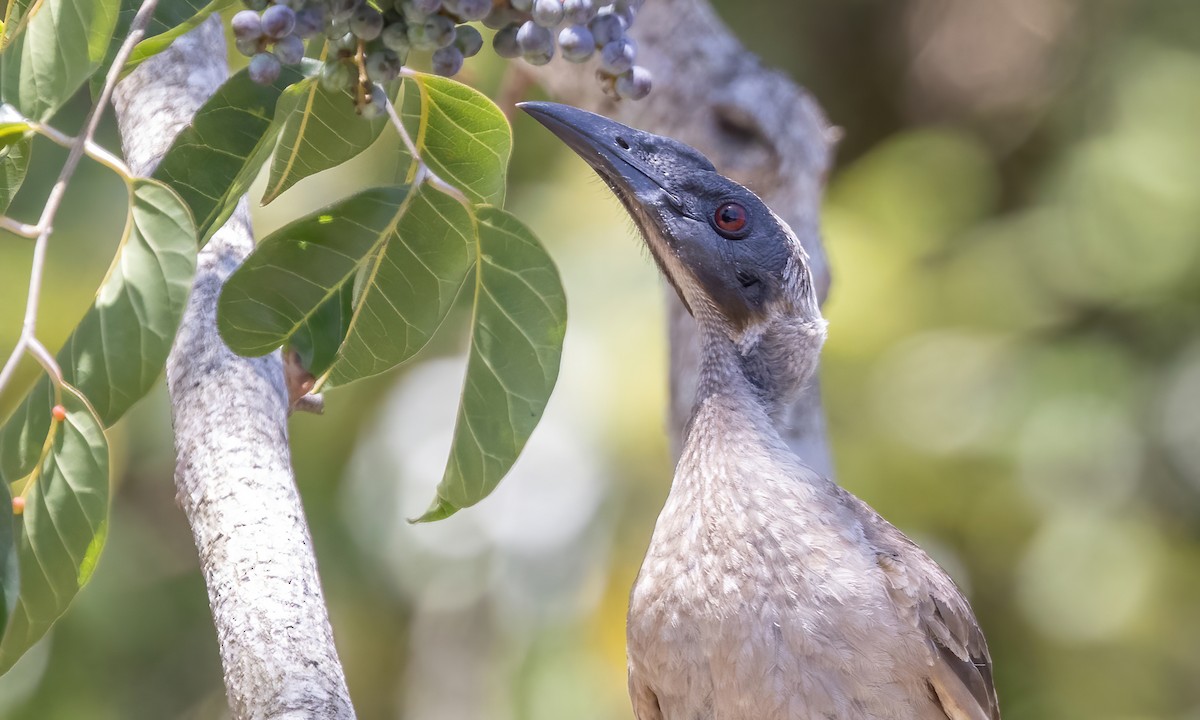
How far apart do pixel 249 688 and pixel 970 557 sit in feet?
16.0

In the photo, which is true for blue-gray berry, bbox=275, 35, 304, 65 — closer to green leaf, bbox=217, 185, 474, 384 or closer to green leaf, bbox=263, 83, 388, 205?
green leaf, bbox=263, 83, 388, 205

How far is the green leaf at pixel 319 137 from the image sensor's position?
5.94 ft

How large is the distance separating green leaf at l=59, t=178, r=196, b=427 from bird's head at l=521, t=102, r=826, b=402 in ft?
3.78

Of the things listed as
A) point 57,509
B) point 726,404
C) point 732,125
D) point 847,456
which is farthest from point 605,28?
point 847,456

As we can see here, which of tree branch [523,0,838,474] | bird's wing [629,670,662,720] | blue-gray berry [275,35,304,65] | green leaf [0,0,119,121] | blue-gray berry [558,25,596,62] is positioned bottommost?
bird's wing [629,670,662,720]

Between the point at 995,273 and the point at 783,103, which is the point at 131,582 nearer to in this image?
the point at 783,103

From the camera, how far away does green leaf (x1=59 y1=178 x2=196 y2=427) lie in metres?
1.53

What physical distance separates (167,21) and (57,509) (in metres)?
0.69

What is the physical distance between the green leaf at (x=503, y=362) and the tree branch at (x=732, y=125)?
1431 mm

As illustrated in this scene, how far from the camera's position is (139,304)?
5.07ft

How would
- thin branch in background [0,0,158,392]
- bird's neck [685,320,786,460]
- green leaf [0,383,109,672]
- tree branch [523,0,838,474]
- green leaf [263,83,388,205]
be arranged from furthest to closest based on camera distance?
tree branch [523,0,838,474]
bird's neck [685,320,786,460]
green leaf [263,83,388,205]
green leaf [0,383,109,672]
thin branch in background [0,0,158,392]

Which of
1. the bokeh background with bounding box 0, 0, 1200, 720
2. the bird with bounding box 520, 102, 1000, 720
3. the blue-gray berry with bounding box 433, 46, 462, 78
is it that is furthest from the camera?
the bokeh background with bounding box 0, 0, 1200, 720

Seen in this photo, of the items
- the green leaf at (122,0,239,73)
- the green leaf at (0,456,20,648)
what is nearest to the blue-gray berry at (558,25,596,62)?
the green leaf at (122,0,239,73)

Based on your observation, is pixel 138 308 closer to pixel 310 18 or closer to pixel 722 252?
pixel 310 18
